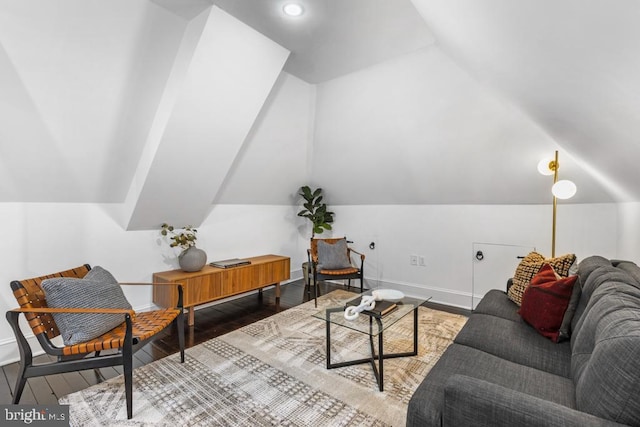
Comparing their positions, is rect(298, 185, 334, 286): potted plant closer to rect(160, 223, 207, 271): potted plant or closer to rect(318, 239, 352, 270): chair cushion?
rect(318, 239, 352, 270): chair cushion

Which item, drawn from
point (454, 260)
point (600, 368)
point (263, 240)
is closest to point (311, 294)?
point (263, 240)

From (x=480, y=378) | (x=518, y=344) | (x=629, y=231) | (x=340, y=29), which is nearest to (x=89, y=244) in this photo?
(x=340, y=29)

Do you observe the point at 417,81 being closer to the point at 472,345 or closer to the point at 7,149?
the point at 472,345

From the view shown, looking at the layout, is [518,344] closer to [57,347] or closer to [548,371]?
[548,371]

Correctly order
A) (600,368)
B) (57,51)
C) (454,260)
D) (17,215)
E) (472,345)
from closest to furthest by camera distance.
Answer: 1. (600,368)
2. (472,345)
3. (57,51)
4. (17,215)
5. (454,260)

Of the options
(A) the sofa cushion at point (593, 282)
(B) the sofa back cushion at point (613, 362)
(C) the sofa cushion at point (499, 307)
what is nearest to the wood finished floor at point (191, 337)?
(C) the sofa cushion at point (499, 307)

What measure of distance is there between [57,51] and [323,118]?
2.73 m

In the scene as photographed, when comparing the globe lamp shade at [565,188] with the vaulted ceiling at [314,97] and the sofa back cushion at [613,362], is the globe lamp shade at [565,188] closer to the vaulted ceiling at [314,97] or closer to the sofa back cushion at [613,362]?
the vaulted ceiling at [314,97]

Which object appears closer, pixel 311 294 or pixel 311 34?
pixel 311 34

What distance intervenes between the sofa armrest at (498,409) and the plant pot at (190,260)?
2.97 meters

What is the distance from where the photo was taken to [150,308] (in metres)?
3.48

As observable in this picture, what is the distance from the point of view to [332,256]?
13.9 ft

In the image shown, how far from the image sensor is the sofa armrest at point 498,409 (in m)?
1.00

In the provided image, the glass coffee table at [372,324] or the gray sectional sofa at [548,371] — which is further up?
the gray sectional sofa at [548,371]
